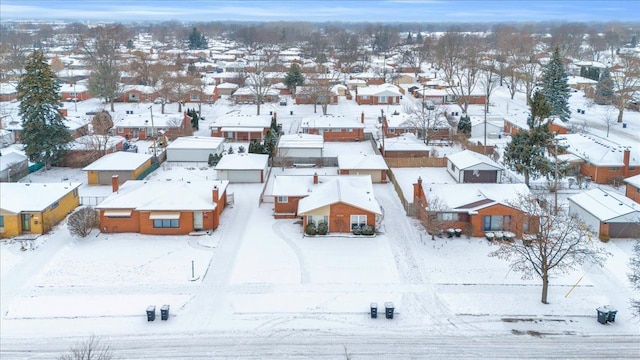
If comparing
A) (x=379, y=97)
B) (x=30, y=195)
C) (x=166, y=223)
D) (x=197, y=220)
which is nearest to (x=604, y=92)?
(x=379, y=97)

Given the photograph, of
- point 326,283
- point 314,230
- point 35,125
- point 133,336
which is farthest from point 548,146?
point 35,125

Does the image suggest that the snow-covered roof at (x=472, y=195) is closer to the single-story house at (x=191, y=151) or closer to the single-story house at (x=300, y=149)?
the single-story house at (x=300, y=149)

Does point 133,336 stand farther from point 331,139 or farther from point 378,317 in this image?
point 331,139

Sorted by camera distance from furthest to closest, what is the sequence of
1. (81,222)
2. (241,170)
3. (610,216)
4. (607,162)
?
(607,162) → (241,170) → (81,222) → (610,216)

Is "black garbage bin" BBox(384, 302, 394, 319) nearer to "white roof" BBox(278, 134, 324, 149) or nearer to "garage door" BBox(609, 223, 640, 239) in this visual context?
"garage door" BBox(609, 223, 640, 239)

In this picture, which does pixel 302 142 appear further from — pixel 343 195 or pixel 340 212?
pixel 340 212
